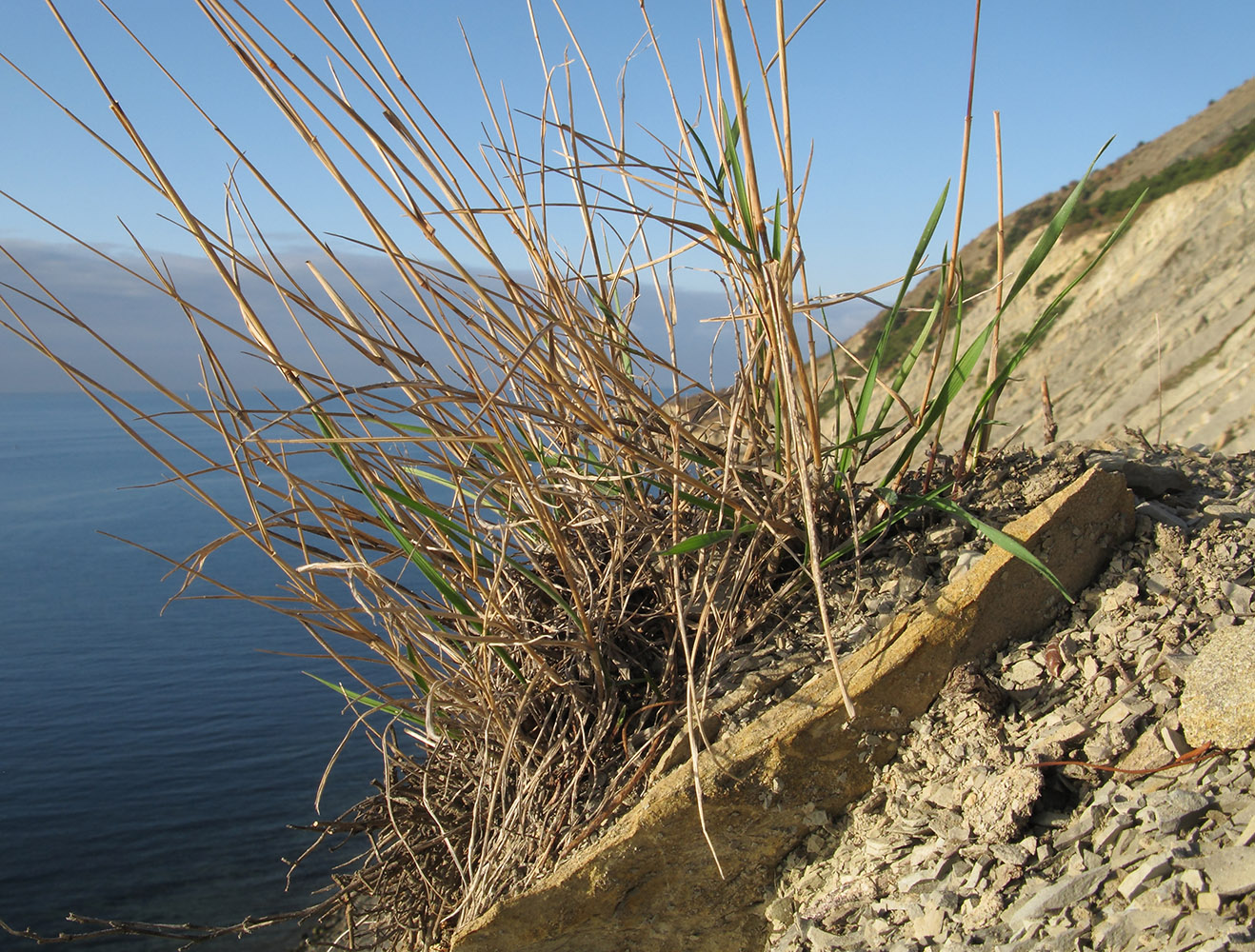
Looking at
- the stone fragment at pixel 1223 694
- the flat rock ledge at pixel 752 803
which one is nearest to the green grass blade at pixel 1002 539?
the flat rock ledge at pixel 752 803

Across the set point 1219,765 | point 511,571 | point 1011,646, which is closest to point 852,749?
point 1011,646

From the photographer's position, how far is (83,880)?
5.50m

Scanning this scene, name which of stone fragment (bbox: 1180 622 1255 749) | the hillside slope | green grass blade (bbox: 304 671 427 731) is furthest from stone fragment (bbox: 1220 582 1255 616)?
the hillside slope

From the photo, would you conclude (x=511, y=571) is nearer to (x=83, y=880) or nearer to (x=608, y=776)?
(x=608, y=776)

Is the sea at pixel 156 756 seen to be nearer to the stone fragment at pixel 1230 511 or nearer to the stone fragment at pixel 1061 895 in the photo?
the stone fragment at pixel 1061 895

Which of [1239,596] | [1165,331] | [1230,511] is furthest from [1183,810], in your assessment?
[1165,331]

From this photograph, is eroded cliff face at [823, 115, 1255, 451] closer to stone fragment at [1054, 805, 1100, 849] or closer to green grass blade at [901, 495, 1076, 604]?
green grass blade at [901, 495, 1076, 604]

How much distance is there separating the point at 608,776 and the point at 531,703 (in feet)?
0.67

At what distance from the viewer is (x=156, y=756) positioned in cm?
679

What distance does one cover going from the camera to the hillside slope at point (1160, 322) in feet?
32.0

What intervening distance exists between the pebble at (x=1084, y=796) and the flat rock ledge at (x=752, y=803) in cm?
4

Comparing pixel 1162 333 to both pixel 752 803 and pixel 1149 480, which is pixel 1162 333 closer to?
pixel 1149 480

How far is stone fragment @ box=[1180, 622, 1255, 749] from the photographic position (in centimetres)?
110

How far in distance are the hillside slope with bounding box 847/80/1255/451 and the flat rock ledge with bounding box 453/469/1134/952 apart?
8.20 m
